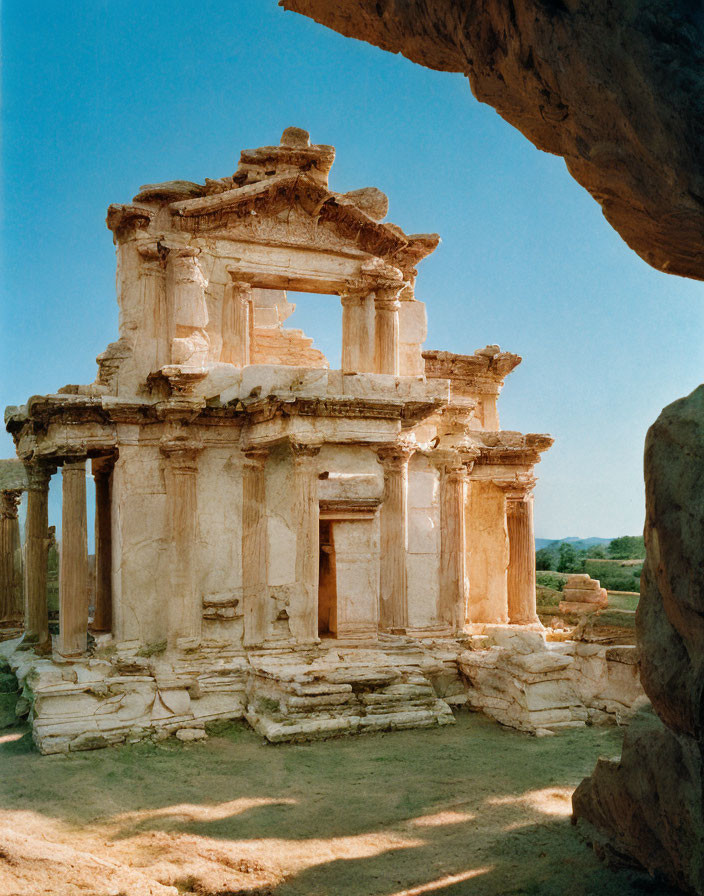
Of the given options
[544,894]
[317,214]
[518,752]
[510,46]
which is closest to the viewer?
[510,46]

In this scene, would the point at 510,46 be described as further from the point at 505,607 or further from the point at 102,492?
the point at 505,607

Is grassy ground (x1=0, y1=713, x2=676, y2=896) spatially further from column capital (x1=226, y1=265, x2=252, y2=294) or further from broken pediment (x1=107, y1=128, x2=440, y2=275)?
broken pediment (x1=107, y1=128, x2=440, y2=275)

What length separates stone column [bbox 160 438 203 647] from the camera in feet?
39.5

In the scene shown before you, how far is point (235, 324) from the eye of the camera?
1323 cm

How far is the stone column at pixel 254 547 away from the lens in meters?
12.5

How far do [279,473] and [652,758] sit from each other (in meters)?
8.53

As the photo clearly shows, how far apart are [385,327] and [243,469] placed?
3530 millimetres

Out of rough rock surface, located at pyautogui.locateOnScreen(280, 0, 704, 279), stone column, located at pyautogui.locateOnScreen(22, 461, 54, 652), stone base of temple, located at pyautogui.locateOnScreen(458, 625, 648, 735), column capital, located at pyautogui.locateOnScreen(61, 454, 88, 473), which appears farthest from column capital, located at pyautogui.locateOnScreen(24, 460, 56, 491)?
rough rock surface, located at pyautogui.locateOnScreen(280, 0, 704, 279)

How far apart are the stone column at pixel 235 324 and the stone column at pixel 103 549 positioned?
309 cm

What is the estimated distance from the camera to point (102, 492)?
46.9 ft

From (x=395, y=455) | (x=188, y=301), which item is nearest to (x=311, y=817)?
(x=395, y=455)

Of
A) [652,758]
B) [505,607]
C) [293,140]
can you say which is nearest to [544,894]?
[652,758]

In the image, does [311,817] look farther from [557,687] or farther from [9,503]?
[9,503]

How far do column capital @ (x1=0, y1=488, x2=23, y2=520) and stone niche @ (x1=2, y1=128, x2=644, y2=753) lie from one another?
4818mm
